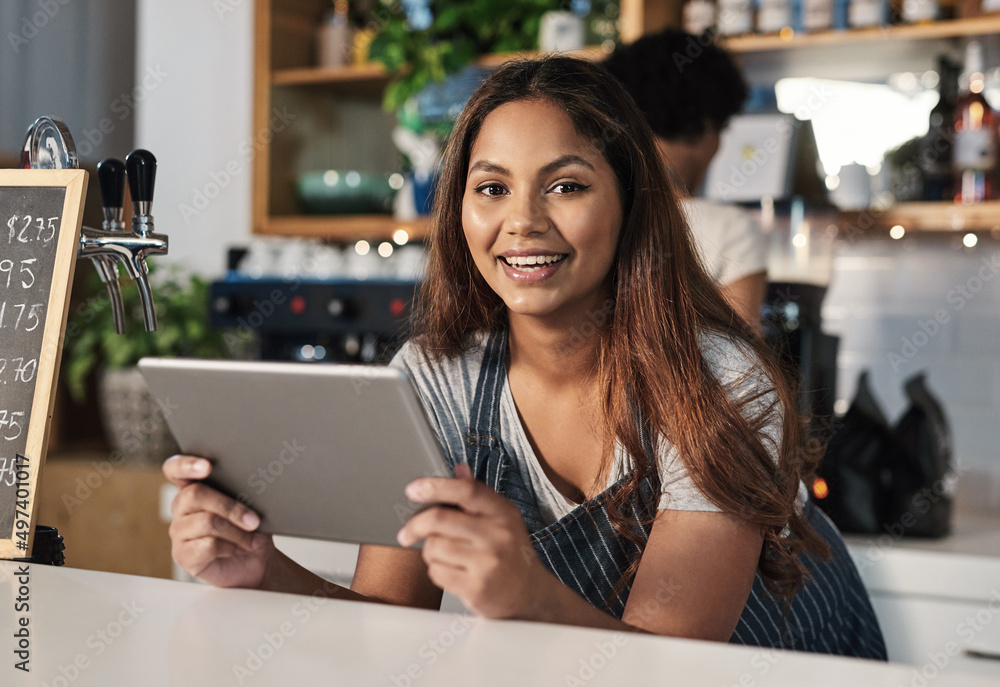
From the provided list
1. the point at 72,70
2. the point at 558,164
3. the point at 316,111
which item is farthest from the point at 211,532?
the point at 72,70

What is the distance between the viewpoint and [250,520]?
0.93 m

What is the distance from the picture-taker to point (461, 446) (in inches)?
49.0

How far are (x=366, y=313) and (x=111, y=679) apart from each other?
1.81 m

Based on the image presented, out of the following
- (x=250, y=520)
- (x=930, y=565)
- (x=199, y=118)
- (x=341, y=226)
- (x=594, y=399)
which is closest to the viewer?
(x=250, y=520)

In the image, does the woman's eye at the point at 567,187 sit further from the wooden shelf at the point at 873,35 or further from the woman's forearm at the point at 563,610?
the wooden shelf at the point at 873,35

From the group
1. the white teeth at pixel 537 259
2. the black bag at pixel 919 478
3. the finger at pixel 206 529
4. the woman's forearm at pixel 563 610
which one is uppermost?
the white teeth at pixel 537 259

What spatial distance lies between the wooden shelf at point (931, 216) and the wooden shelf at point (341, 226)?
1.04 meters

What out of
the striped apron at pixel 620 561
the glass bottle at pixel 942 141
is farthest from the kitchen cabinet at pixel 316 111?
the striped apron at pixel 620 561

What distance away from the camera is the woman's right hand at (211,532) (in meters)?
0.92

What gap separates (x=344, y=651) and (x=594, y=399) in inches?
22.5

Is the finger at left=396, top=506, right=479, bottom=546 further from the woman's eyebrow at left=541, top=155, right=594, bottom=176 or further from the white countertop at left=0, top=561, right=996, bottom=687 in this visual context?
the woman's eyebrow at left=541, top=155, right=594, bottom=176

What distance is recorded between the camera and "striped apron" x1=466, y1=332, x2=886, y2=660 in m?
1.12

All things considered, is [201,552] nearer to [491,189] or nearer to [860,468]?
[491,189]

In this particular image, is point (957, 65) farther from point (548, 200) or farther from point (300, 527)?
point (300, 527)
